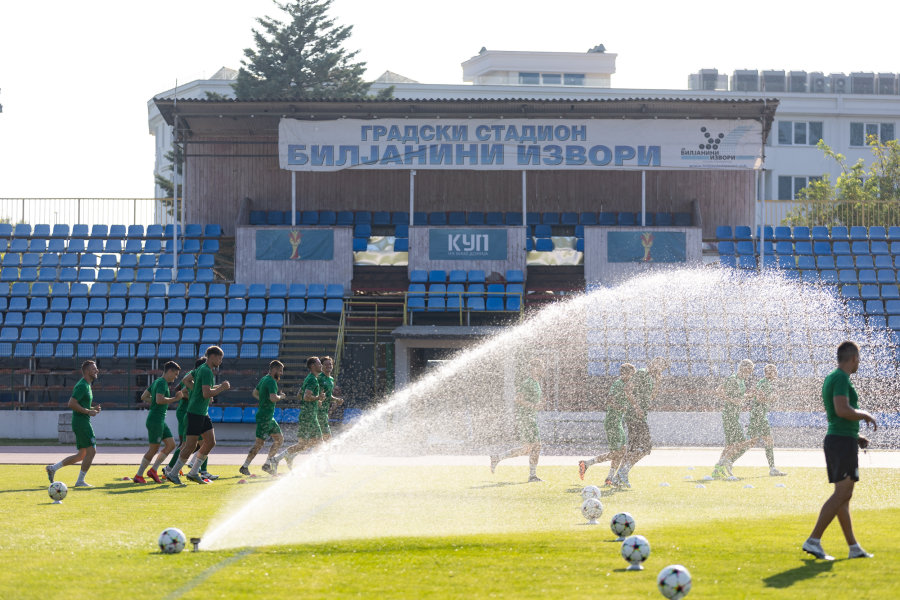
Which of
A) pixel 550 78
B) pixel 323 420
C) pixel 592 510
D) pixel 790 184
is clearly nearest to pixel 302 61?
pixel 550 78

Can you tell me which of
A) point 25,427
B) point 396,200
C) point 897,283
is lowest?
point 25,427

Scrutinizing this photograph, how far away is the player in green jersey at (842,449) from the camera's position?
1042cm

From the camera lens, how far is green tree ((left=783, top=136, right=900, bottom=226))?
4309 cm

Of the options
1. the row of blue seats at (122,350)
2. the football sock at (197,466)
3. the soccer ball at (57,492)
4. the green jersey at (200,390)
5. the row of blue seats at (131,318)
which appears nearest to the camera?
the soccer ball at (57,492)

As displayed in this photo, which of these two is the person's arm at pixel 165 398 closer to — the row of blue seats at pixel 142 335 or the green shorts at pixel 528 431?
the green shorts at pixel 528 431

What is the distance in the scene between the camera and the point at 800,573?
979cm

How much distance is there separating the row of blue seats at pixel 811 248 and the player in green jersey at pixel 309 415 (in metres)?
20.5

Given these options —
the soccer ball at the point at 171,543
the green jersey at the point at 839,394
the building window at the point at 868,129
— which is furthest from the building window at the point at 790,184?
the soccer ball at the point at 171,543

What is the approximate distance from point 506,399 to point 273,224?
11.6m

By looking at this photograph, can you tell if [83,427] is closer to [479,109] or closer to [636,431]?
[636,431]

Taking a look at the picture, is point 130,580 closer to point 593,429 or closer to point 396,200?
point 593,429

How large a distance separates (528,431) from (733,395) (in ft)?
13.2

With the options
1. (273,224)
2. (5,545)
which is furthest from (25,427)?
(5,545)

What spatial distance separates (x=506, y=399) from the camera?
32.9 m
